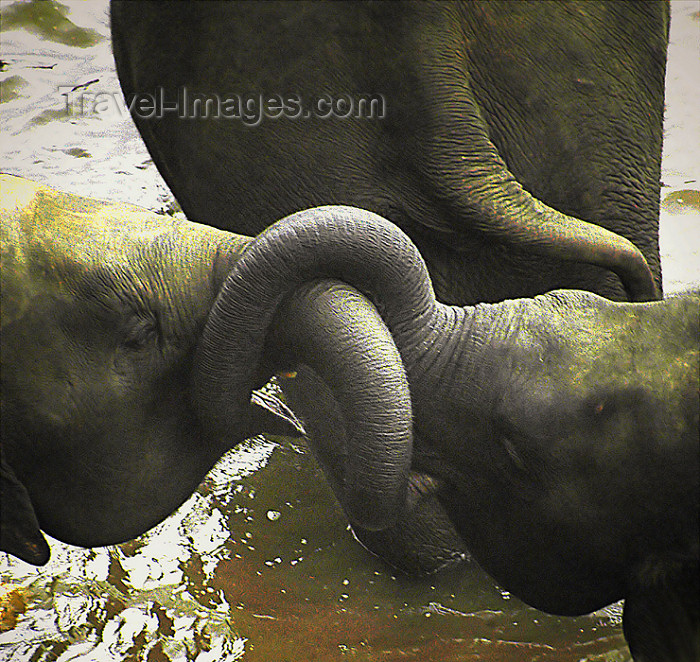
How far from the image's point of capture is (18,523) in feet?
5.70

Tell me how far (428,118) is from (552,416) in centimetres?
69

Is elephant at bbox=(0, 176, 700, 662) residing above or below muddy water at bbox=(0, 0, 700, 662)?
above

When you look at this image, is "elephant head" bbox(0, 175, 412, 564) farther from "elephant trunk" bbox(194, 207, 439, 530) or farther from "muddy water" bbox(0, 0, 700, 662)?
"muddy water" bbox(0, 0, 700, 662)

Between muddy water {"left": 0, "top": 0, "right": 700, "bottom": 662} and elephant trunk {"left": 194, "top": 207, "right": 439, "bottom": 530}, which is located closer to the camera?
elephant trunk {"left": 194, "top": 207, "right": 439, "bottom": 530}

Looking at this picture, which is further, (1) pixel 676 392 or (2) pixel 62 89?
(2) pixel 62 89

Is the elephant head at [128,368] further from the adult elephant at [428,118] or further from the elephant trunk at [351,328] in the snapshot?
the adult elephant at [428,118]

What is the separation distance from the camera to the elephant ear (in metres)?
1.69

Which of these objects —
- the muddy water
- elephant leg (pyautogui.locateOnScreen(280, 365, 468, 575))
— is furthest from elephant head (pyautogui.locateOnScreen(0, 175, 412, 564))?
the muddy water

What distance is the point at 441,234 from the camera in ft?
7.38

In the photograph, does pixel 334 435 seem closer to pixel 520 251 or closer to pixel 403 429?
pixel 403 429

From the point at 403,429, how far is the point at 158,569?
900mm

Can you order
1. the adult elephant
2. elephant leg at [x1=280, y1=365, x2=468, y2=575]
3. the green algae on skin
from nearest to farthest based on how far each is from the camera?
elephant leg at [x1=280, y1=365, x2=468, y2=575]
the adult elephant
the green algae on skin

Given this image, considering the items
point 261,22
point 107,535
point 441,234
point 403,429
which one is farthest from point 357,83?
point 107,535

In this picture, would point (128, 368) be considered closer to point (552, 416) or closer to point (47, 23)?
point (552, 416)
